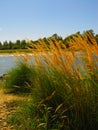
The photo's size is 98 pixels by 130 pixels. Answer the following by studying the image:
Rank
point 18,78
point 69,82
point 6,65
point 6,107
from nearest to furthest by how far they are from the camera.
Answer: point 69,82
point 6,107
point 18,78
point 6,65

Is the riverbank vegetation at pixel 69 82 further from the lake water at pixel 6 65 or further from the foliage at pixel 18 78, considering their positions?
the foliage at pixel 18 78

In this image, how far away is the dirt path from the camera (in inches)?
179

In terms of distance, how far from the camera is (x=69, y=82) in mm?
3430

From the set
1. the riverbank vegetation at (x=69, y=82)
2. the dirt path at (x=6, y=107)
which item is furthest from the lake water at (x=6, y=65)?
the riverbank vegetation at (x=69, y=82)

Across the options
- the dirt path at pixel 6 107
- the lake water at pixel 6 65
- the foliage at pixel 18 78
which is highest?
the lake water at pixel 6 65

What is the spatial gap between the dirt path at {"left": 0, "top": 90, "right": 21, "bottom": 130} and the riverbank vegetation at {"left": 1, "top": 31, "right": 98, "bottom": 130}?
655mm

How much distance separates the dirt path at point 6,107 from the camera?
4554 mm

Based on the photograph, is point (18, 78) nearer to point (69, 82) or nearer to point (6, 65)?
point (69, 82)


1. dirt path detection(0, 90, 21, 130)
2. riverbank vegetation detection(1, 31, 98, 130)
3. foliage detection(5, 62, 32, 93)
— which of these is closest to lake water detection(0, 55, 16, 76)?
foliage detection(5, 62, 32, 93)

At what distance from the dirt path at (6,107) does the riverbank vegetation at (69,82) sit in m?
0.65

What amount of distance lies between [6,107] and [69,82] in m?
A: 2.59

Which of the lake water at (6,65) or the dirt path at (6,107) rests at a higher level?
the lake water at (6,65)

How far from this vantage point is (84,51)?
335cm

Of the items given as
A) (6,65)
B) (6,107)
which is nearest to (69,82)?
(6,107)
